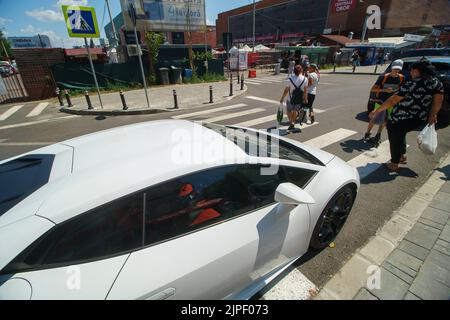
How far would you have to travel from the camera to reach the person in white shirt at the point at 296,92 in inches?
236

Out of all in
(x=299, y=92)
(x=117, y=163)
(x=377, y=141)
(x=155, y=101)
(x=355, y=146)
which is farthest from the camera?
(x=155, y=101)

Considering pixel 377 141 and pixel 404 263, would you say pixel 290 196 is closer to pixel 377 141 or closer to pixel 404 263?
pixel 404 263

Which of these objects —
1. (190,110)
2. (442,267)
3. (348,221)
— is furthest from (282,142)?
(190,110)

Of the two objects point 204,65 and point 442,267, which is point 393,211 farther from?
point 204,65

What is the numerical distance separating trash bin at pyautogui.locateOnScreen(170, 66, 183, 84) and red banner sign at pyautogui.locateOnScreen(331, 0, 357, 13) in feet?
160

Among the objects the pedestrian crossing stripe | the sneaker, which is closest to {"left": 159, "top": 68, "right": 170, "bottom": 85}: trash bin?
the pedestrian crossing stripe

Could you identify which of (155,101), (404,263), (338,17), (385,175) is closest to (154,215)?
(404,263)

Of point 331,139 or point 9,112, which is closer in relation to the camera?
point 331,139

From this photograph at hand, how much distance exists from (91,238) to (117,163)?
534 mm

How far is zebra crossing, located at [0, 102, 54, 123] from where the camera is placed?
31.0 ft

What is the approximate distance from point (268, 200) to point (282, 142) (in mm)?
1099

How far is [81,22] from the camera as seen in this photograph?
27.2 ft

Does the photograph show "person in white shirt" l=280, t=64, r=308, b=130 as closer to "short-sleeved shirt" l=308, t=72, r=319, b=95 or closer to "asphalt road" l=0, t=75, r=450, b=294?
"short-sleeved shirt" l=308, t=72, r=319, b=95
